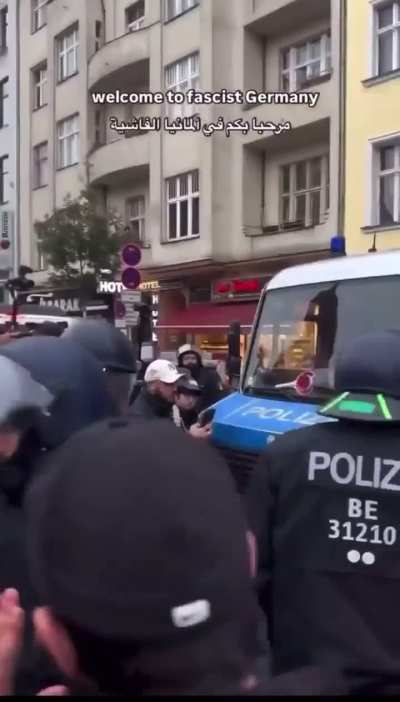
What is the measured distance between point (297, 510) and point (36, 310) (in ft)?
28.1

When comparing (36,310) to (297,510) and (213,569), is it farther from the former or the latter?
(213,569)

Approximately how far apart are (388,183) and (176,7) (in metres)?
9.29

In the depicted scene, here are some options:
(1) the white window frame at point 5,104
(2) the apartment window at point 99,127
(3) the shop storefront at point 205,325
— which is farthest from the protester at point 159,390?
(1) the white window frame at point 5,104

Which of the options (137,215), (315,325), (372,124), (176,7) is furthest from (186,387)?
(137,215)

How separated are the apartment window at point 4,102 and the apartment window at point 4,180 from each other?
4.38ft

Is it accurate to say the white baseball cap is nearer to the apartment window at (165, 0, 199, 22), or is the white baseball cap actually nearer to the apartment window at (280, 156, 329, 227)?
the apartment window at (280, 156, 329, 227)

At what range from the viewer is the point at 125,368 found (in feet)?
14.6

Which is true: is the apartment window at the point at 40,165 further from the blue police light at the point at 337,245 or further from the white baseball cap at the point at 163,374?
the white baseball cap at the point at 163,374

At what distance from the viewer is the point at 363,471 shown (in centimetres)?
255

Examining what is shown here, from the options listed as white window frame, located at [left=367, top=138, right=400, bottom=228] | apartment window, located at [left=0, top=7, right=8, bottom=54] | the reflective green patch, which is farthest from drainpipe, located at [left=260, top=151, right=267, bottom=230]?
the reflective green patch

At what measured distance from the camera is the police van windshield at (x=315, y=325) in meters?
5.69

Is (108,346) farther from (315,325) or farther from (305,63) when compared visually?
(305,63)

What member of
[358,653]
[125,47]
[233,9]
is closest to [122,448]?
[358,653]

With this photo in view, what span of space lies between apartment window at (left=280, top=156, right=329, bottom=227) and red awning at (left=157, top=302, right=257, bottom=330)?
2.36 meters
